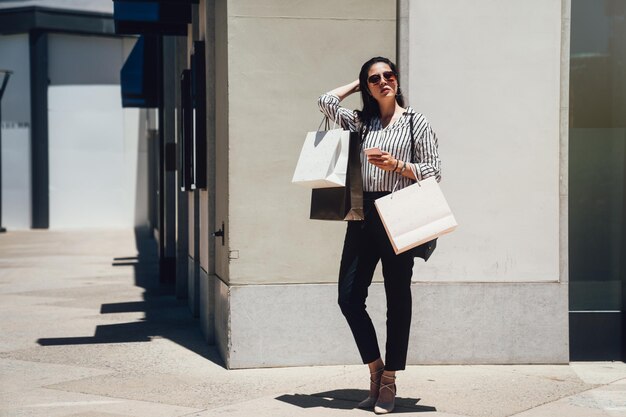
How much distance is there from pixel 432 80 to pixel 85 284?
801 cm

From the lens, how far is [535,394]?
241 inches

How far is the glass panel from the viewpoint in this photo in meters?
7.21

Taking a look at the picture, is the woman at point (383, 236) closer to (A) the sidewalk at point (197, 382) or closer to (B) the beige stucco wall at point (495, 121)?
(A) the sidewalk at point (197, 382)

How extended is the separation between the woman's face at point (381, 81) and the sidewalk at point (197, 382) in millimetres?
1778

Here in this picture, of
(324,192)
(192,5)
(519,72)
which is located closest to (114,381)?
(324,192)

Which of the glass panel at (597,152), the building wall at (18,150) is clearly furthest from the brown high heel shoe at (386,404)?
the building wall at (18,150)

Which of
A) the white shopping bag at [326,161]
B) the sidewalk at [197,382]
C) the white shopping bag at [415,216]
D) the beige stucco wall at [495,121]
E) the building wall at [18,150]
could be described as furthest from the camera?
the building wall at [18,150]

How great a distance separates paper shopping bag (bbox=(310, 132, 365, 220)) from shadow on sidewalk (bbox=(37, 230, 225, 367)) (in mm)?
2080

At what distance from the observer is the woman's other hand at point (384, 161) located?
5.27m

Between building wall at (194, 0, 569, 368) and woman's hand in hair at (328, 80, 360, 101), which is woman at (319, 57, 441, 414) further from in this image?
building wall at (194, 0, 569, 368)

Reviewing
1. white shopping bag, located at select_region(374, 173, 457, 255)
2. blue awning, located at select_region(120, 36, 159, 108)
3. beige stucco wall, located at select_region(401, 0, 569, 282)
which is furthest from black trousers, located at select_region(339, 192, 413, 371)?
blue awning, located at select_region(120, 36, 159, 108)

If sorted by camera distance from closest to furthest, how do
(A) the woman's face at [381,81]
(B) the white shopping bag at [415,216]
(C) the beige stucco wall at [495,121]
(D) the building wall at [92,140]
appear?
(B) the white shopping bag at [415,216] < (A) the woman's face at [381,81] < (C) the beige stucco wall at [495,121] < (D) the building wall at [92,140]

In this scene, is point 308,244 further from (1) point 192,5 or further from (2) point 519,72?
(1) point 192,5

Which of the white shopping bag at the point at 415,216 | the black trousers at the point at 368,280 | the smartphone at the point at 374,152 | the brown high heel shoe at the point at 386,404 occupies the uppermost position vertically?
the smartphone at the point at 374,152
